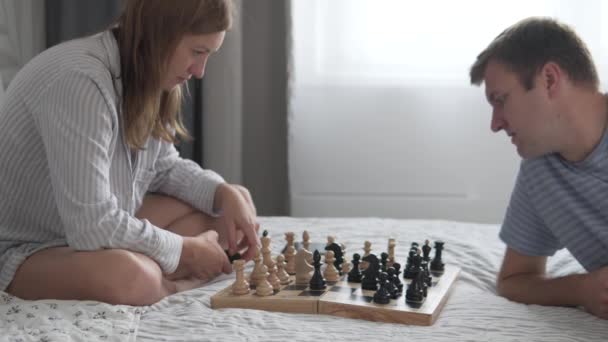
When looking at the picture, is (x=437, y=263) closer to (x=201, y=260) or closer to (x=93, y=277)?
(x=201, y=260)

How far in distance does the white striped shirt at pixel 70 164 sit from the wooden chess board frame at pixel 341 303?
21 centimetres

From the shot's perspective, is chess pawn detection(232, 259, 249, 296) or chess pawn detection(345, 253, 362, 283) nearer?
chess pawn detection(232, 259, 249, 296)

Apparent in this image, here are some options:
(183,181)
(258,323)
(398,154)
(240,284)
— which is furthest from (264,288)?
(398,154)

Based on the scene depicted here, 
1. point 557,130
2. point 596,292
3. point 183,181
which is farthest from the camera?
point 183,181

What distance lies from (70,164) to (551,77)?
1.02 meters

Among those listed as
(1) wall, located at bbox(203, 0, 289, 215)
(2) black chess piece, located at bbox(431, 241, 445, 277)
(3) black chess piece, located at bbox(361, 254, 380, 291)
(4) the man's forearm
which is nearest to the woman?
(3) black chess piece, located at bbox(361, 254, 380, 291)

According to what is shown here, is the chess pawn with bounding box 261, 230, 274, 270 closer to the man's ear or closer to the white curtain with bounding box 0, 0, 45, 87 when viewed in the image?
the man's ear

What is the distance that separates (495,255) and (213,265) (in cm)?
79

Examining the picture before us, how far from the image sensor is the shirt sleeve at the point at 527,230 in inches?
64.8

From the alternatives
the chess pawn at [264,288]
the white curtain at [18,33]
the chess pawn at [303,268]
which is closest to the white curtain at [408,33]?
the white curtain at [18,33]

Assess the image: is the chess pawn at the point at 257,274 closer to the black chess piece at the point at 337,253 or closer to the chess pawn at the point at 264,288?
the chess pawn at the point at 264,288

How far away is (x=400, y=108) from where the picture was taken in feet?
10.8

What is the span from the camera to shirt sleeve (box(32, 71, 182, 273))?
145 cm

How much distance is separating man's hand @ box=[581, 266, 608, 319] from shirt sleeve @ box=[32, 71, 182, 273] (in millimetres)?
882
